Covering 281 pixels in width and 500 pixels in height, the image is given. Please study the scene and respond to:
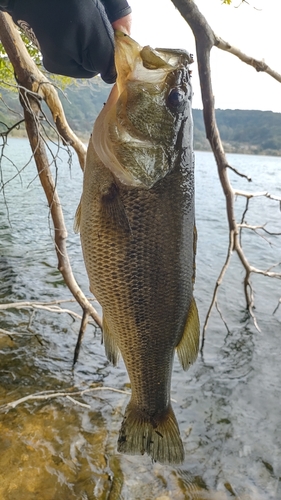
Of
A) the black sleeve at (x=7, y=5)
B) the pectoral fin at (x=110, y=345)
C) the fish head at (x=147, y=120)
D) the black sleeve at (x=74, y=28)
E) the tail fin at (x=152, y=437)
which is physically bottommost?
the tail fin at (x=152, y=437)

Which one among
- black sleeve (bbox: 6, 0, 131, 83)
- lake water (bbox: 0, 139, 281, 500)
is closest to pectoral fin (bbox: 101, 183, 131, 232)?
black sleeve (bbox: 6, 0, 131, 83)

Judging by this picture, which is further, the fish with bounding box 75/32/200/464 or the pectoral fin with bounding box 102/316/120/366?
the pectoral fin with bounding box 102/316/120/366

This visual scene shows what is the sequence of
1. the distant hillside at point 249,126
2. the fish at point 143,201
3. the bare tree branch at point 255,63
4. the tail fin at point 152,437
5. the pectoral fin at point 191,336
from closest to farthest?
the fish at point 143,201, the pectoral fin at point 191,336, the tail fin at point 152,437, the bare tree branch at point 255,63, the distant hillside at point 249,126

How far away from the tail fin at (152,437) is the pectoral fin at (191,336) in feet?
1.50

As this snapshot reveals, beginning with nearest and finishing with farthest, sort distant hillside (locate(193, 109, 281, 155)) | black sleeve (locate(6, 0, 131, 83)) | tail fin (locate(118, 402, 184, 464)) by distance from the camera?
black sleeve (locate(6, 0, 131, 83)), tail fin (locate(118, 402, 184, 464)), distant hillside (locate(193, 109, 281, 155))

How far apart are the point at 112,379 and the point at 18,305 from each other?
1.71 metres

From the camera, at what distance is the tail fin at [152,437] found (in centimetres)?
231

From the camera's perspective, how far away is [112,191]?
1.88 meters

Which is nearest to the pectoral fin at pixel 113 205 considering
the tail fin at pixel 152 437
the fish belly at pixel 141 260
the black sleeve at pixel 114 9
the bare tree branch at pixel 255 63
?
the fish belly at pixel 141 260

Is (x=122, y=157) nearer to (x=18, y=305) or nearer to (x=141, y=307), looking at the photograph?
(x=141, y=307)

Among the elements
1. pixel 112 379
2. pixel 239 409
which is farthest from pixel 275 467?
pixel 112 379

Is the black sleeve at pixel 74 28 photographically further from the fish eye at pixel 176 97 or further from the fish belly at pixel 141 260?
the fish belly at pixel 141 260

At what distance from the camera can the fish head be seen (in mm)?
1814

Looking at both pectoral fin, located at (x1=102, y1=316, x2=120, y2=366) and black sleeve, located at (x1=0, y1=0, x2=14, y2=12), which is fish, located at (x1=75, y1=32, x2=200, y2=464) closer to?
pectoral fin, located at (x1=102, y1=316, x2=120, y2=366)
